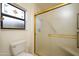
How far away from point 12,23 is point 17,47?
0.80ft

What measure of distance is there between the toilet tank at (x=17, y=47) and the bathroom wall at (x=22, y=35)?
3 centimetres

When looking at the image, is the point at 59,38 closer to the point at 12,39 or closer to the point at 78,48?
the point at 78,48

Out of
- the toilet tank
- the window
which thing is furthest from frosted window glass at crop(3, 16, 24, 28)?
the toilet tank

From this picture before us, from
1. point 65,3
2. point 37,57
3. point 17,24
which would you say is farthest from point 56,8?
point 37,57

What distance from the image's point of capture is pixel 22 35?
1111 millimetres

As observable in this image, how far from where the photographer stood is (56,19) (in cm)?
112

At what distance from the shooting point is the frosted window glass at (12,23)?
3.44 ft

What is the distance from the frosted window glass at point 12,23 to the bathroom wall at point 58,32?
184mm

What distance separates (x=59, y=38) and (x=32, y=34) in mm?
281

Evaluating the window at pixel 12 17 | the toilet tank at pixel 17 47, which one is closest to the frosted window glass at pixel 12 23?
the window at pixel 12 17

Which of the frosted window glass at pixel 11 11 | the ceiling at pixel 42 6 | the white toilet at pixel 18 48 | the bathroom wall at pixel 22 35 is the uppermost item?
the ceiling at pixel 42 6

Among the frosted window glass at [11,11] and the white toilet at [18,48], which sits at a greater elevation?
the frosted window glass at [11,11]

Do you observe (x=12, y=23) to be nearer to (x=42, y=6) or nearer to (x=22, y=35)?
(x=22, y=35)

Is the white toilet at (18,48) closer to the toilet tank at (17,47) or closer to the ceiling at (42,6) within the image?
the toilet tank at (17,47)
